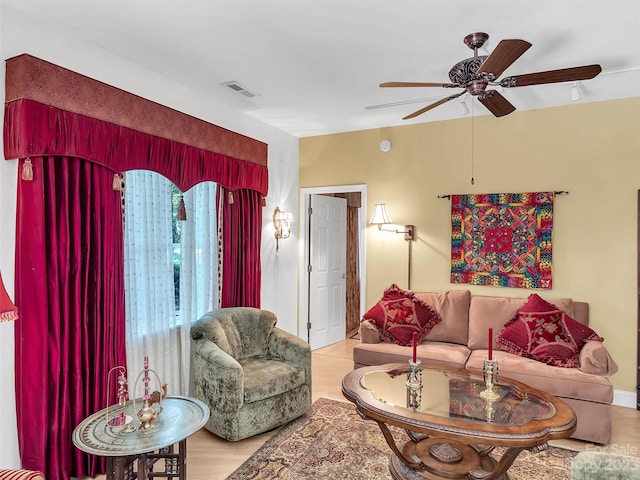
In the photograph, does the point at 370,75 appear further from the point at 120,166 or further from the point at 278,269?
the point at 278,269

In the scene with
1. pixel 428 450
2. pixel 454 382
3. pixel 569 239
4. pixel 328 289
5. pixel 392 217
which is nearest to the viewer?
pixel 428 450

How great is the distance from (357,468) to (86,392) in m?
1.78

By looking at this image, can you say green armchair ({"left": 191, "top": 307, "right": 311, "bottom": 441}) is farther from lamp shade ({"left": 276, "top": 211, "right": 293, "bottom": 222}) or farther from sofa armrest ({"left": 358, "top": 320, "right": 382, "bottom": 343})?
lamp shade ({"left": 276, "top": 211, "right": 293, "bottom": 222})

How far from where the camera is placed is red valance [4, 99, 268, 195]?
7.59ft

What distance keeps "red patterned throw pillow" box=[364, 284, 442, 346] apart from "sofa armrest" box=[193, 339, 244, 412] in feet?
5.23

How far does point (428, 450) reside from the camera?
252 centimetres

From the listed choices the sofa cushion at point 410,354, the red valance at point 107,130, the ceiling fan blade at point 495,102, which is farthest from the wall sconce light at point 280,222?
the ceiling fan blade at point 495,102

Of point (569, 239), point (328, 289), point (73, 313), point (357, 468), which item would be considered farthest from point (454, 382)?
point (328, 289)

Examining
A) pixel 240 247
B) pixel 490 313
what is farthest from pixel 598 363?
pixel 240 247

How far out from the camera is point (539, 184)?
161 inches

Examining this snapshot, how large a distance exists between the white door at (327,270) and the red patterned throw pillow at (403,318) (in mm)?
1486

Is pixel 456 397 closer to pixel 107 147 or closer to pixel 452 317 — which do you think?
pixel 452 317

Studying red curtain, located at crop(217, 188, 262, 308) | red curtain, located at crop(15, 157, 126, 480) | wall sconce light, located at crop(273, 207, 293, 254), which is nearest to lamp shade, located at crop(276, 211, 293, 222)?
wall sconce light, located at crop(273, 207, 293, 254)

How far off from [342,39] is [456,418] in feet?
7.87
